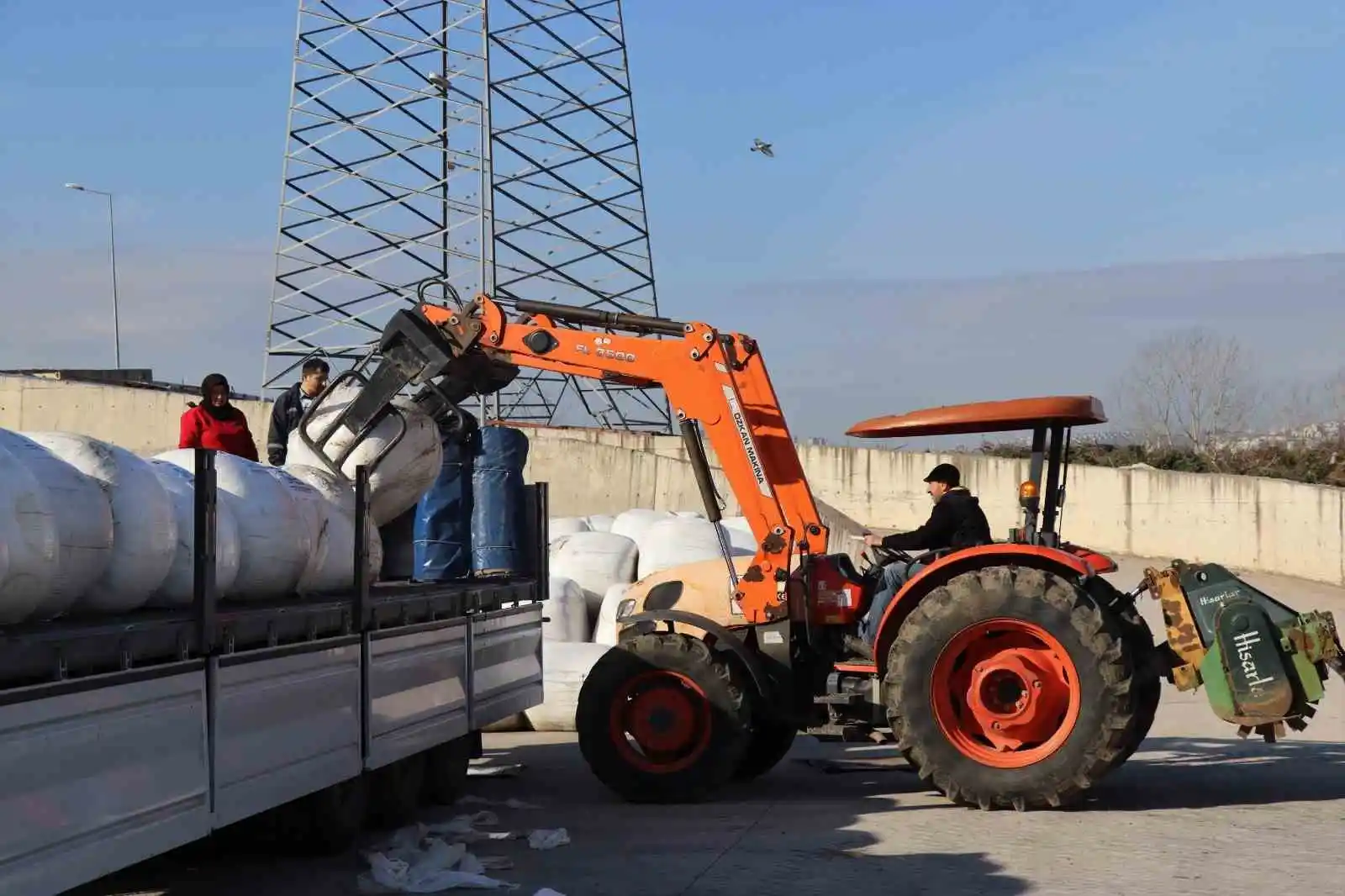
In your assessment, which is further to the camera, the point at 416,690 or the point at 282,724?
the point at 416,690

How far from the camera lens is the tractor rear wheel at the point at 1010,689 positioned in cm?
843

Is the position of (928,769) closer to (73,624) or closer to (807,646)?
(807,646)

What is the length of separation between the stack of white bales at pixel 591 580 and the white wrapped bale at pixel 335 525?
14.0ft

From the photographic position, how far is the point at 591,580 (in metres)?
14.6

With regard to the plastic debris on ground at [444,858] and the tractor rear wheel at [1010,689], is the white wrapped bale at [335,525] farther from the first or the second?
the tractor rear wheel at [1010,689]

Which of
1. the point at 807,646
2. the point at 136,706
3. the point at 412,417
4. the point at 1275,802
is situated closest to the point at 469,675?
the point at 412,417

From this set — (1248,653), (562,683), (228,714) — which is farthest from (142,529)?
(562,683)

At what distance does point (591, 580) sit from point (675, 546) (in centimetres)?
92

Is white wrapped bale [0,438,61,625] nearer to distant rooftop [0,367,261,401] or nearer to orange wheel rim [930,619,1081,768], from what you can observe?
orange wheel rim [930,619,1081,768]

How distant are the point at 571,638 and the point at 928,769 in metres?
5.14

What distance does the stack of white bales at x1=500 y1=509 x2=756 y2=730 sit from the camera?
468 inches

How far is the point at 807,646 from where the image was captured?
9.61 m

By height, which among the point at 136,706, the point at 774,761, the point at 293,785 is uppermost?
the point at 136,706

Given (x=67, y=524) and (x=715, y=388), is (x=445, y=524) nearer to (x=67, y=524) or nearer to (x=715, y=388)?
(x=715, y=388)
